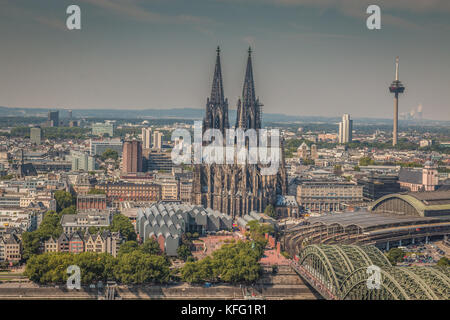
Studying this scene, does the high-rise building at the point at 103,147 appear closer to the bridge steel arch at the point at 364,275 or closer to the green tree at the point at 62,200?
the green tree at the point at 62,200

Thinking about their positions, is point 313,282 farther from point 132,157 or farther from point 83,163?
point 83,163

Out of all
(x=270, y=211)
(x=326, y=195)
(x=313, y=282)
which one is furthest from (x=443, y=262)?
(x=326, y=195)

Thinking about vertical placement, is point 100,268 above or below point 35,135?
below

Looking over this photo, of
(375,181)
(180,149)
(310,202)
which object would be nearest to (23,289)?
(310,202)

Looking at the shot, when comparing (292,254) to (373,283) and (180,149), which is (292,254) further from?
(180,149)

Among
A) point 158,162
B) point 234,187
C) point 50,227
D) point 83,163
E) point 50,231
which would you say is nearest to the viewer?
point 50,231

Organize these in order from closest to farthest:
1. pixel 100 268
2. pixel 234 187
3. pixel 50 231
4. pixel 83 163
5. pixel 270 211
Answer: pixel 100 268 → pixel 50 231 → pixel 270 211 → pixel 234 187 → pixel 83 163

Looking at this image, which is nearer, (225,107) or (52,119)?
(225,107)
